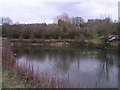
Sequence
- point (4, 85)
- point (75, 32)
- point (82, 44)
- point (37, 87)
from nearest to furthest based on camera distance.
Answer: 1. point (4, 85)
2. point (37, 87)
3. point (82, 44)
4. point (75, 32)

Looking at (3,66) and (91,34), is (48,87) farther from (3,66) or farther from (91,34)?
(91,34)

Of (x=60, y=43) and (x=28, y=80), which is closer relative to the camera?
(x=28, y=80)

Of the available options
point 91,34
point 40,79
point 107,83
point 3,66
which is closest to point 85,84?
point 107,83

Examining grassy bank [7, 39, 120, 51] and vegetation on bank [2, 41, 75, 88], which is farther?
grassy bank [7, 39, 120, 51]

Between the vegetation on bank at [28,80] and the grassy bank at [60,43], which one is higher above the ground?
the grassy bank at [60,43]

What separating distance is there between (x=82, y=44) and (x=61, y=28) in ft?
18.3

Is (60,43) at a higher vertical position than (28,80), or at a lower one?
higher

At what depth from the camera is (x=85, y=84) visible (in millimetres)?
5527

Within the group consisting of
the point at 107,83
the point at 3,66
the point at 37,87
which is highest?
the point at 3,66

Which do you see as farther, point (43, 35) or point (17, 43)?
point (43, 35)

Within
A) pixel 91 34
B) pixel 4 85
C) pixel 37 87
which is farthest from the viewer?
pixel 91 34

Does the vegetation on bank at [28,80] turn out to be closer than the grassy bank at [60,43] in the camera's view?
Yes

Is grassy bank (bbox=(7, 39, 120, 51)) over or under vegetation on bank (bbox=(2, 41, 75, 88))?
over

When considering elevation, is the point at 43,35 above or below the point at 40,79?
above
